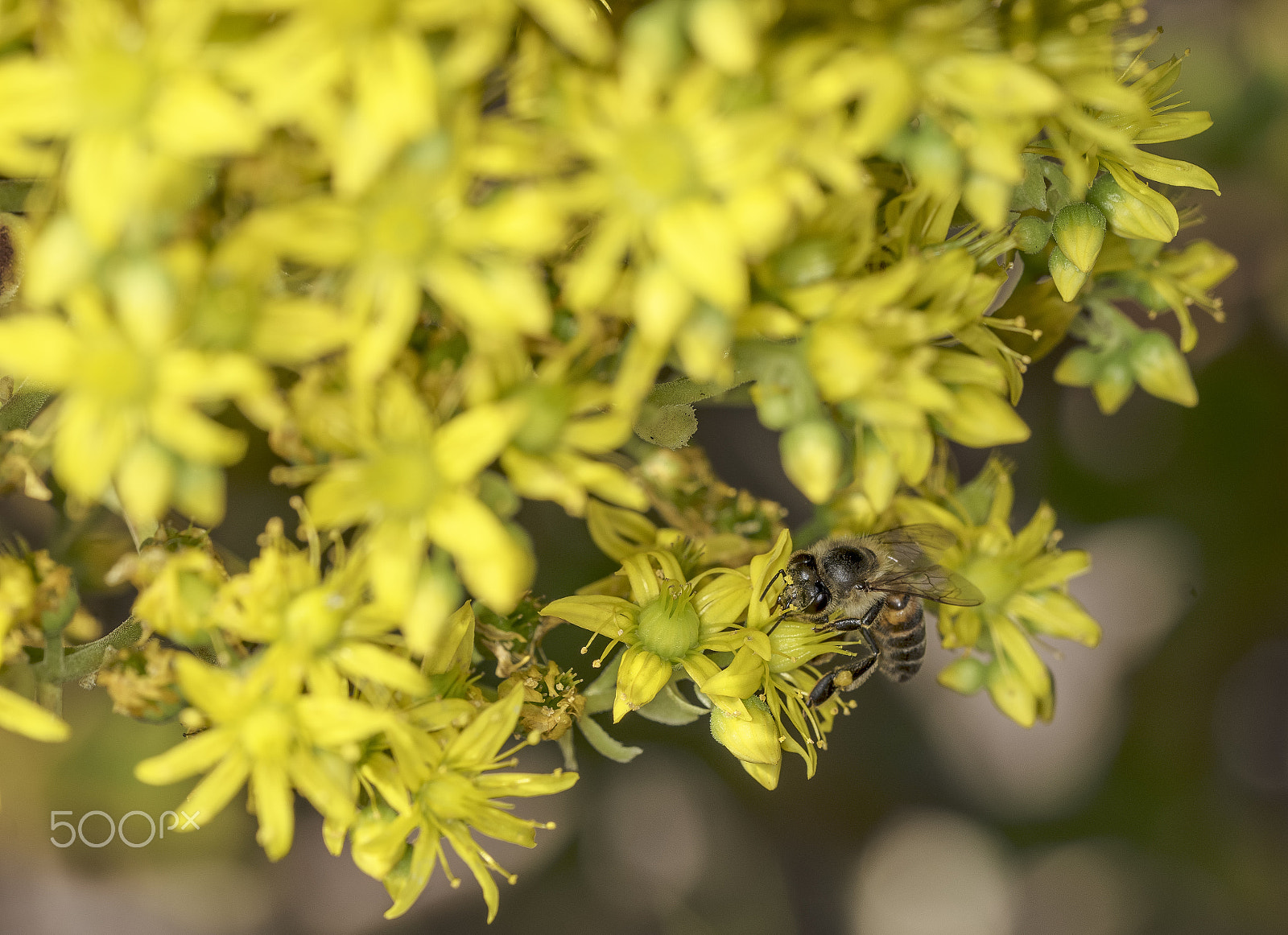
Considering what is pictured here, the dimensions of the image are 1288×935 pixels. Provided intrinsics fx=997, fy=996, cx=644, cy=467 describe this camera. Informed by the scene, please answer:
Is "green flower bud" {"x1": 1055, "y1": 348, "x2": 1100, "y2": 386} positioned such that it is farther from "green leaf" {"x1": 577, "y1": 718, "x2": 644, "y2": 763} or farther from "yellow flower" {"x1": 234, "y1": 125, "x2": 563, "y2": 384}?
"yellow flower" {"x1": 234, "y1": 125, "x2": 563, "y2": 384}

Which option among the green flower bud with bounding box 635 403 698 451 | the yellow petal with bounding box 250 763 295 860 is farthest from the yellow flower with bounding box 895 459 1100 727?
the yellow petal with bounding box 250 763 295 860

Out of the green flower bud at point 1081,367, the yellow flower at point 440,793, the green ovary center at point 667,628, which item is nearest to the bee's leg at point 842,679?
the green ovary center at point 667,628

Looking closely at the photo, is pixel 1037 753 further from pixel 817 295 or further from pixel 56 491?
pixel 56 491

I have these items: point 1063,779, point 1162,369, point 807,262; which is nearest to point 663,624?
point 807,262

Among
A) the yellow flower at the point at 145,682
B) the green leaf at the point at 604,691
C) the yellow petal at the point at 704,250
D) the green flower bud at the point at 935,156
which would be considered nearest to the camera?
the yellow petal at the point at 704,250

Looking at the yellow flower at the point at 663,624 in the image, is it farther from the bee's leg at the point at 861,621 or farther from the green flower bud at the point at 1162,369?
the green flower bud at the point at 1162,369

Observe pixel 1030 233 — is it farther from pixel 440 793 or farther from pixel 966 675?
pixel 440 793

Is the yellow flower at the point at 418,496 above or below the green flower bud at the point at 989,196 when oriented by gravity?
below
